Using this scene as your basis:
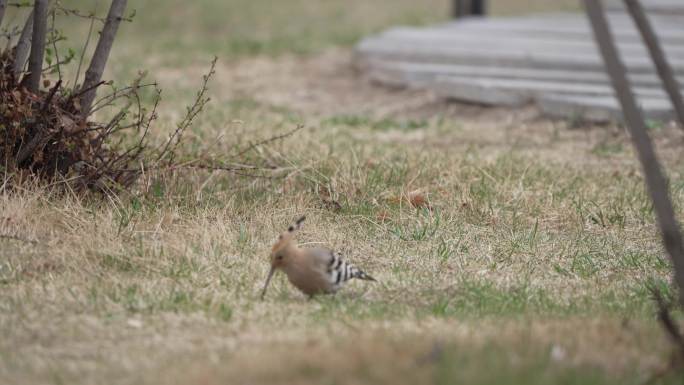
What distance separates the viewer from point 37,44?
5.51 m

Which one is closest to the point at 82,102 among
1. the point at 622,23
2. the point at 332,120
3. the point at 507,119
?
the point at 332,120

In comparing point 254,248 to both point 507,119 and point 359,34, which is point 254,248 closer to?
point 507,119

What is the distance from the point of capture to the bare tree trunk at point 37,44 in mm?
5441

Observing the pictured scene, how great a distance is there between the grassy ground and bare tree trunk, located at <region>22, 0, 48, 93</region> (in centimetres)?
57

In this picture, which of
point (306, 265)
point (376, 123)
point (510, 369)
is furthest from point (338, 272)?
point (376, 123)

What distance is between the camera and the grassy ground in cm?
363

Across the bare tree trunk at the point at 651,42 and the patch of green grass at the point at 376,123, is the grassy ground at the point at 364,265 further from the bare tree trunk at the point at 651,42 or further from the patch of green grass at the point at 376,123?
the bare tree trunk at the point at 651,42

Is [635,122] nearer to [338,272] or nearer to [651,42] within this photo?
[651,42]

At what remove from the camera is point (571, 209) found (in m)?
6.14

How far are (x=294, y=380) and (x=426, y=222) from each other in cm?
248

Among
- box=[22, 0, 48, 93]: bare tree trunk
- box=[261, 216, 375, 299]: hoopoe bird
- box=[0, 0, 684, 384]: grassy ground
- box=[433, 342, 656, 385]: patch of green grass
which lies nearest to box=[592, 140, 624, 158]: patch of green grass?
box=[0, 0, 684, 384]: grassy ground

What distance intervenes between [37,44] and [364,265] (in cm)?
202

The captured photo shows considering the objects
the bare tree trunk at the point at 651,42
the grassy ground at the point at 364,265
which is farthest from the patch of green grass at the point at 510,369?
the bare tree trunk at the point at 651,42

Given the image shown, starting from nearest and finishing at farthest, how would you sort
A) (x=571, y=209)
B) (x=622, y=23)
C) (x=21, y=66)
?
(x=21, y=66) → (x=571, y=209) → (x=622, y=23)
